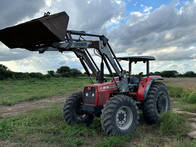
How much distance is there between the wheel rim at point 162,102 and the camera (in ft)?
25.2

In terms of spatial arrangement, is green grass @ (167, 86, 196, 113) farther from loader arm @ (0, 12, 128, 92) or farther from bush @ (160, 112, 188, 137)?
loader arm @ (0, 12, 128, 92)

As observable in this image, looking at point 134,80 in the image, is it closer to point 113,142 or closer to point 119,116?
point 119,116

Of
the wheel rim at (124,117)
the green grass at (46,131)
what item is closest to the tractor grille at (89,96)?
the green grass at (46,131)

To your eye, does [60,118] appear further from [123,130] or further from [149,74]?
[149,74]

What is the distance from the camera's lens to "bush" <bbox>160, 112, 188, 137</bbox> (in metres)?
6.40

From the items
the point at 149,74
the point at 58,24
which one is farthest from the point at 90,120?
the point at 58,24

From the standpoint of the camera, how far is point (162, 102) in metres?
7.87

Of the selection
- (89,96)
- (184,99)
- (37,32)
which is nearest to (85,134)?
(89,96)

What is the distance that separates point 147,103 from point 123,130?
157 centimetres

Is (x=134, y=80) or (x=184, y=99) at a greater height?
(x=134, y=80)

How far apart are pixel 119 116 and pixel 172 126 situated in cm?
169

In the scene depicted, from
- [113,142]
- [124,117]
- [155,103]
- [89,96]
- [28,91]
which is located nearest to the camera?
[113,142]

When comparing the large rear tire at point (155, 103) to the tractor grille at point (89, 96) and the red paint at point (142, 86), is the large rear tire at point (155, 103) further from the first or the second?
the tractor grille at point (89, 96)

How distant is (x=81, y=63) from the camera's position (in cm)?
702
